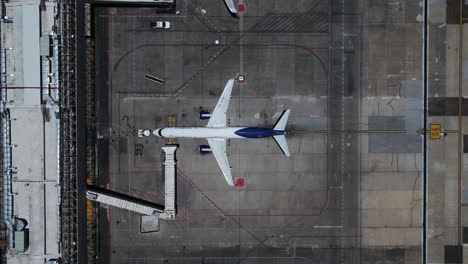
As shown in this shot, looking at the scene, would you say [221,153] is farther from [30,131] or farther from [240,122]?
[30,131]

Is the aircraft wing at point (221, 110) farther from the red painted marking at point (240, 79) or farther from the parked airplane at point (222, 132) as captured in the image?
the red painted marking at point (240, 79)

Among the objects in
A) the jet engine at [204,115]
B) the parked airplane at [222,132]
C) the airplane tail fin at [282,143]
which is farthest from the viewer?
the jet engine at [204,115]

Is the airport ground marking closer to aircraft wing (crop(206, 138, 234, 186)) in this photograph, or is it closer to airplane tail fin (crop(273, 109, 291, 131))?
airplane tail fin (crop(273, 109, 291, 131))

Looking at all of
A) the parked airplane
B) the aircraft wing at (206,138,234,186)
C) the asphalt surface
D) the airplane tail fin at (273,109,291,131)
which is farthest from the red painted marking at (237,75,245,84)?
the aircraft wing at (206,138,234,186)

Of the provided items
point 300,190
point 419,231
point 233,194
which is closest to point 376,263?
point 419,231

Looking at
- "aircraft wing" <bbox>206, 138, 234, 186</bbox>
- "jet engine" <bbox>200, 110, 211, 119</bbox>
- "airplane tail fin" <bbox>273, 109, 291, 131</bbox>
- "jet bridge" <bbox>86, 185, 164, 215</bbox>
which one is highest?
"jet engine" <bbox>200, 110, 211, 119</bbox>

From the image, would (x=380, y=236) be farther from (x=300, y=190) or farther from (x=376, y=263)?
(x=300, y=190)

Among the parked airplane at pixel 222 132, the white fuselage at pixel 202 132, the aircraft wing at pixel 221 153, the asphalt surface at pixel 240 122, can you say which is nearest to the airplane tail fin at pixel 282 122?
the parked airplane at pixel 222 132

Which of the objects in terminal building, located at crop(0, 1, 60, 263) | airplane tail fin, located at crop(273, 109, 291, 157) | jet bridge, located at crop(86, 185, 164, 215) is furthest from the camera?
jet bridge, located at crop(86, 185, 164, 215)
